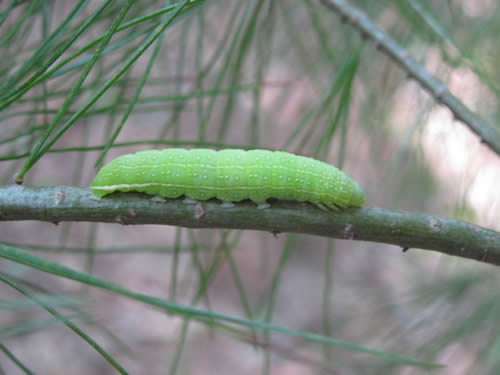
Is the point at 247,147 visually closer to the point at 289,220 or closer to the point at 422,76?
the point at 289,220

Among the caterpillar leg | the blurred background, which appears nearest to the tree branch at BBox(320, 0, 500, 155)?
the blurred background

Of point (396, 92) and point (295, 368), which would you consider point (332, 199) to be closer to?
point (396, 92)

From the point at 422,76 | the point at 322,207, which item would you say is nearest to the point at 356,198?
the point at 322,207

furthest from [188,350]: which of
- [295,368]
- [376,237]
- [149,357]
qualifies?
[376,237]

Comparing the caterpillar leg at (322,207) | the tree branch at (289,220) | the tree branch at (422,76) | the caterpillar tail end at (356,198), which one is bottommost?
the tree branch at (289,220)

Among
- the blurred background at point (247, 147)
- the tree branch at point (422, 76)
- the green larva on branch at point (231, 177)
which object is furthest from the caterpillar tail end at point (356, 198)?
→ the tree branch at point (422, 76)

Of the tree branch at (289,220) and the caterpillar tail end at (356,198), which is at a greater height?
the caterpillar tail end at (356,198)

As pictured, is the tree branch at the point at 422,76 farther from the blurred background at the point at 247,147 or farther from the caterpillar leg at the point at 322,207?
the caterpillar leg at the point at 322,207
